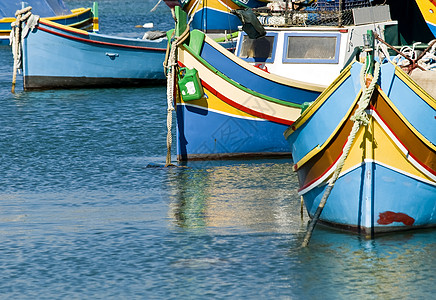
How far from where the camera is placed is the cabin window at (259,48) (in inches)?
581

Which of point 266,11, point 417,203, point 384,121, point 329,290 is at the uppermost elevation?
point 266,11

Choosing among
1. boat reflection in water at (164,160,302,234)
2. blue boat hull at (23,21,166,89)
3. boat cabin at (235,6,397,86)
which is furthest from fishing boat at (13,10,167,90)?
boat reflection in water at (164,160,302,234)

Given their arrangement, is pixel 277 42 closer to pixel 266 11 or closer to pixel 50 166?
pixel 266 11

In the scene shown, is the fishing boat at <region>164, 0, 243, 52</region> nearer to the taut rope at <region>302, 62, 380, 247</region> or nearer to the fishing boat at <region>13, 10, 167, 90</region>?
the fishing boat at <region>13, 10, 167, 90</region>

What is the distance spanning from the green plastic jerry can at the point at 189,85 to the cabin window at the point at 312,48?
6.43 feet

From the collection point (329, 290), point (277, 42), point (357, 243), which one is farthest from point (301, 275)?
point (277, 42)

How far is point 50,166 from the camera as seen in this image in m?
13.8

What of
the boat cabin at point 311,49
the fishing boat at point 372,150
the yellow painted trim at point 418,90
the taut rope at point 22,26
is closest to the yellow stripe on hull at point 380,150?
the fishing boat at point 372,150

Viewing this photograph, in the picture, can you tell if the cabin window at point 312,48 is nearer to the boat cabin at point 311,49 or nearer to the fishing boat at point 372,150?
the boat cabin at point 311,49

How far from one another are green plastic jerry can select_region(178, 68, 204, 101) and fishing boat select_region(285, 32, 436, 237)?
4288 millimetres

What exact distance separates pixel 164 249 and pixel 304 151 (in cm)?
194

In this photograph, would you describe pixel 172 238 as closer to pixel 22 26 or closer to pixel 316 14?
pixel 316 14

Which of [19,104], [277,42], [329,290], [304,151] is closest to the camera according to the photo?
[329,290]

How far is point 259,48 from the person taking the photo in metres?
14.9
